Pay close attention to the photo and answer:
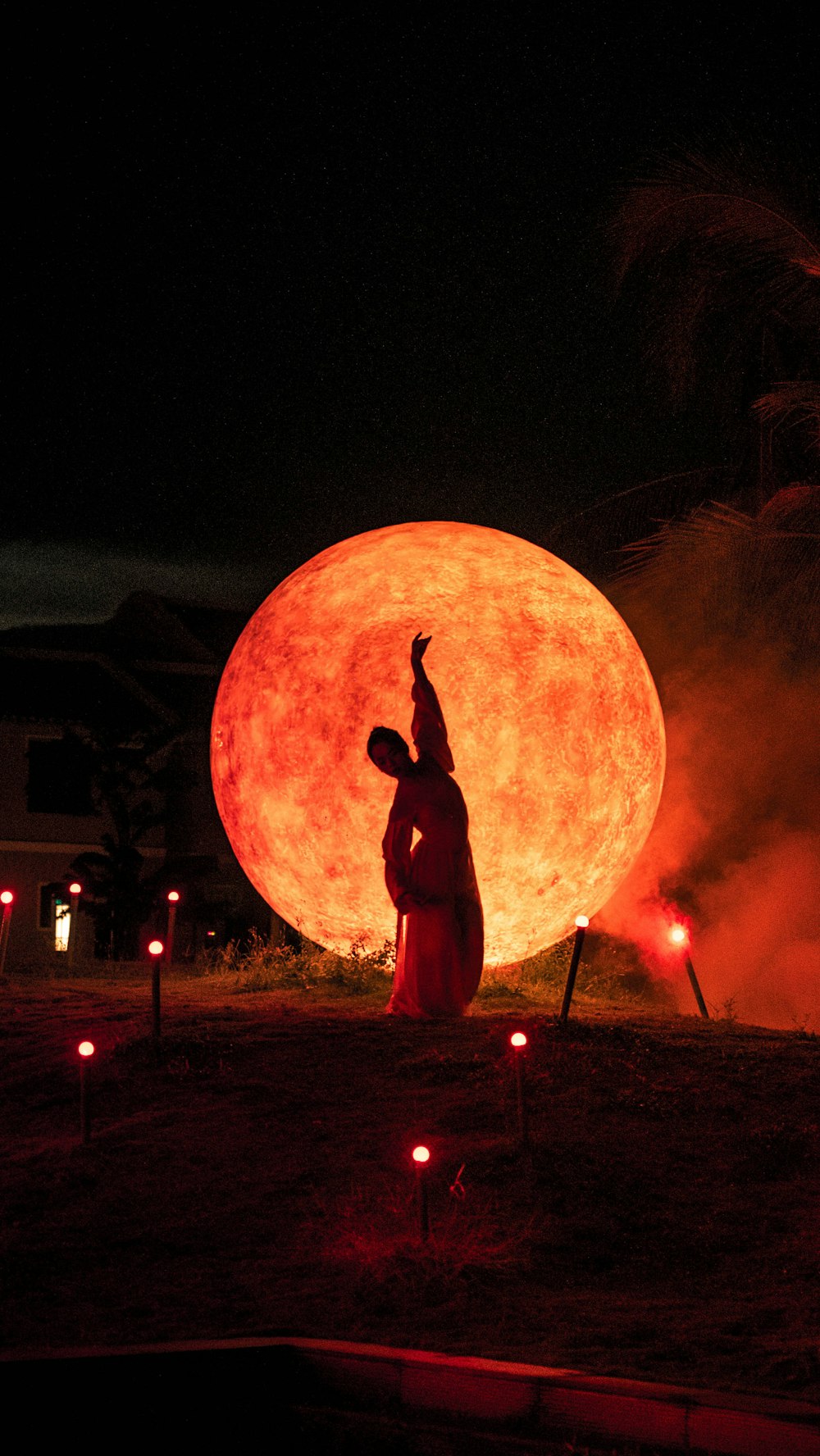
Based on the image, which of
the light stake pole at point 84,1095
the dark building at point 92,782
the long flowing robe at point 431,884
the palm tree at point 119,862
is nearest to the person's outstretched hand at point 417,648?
the long flowing robe at point 431,884

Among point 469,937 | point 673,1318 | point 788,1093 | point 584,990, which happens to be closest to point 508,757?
point 469,937

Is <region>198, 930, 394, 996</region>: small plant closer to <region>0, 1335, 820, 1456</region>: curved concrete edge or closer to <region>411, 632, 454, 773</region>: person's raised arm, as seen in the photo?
<region>411, 632, 454, 773</region>: person's raised arm

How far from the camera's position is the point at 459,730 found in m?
11.6

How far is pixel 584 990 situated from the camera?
1354cm

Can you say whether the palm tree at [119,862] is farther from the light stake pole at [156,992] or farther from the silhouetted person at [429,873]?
the light stake pole at [156,992]

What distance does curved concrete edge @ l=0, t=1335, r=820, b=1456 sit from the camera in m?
4.34

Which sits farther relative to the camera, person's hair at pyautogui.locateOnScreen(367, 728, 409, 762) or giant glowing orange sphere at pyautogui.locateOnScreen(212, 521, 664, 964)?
giant glowing orange sphere at pyautogui.locateOnScreen(212, 521, 664, 964)

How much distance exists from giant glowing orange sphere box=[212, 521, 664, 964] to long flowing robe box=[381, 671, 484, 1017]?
3.53 feet

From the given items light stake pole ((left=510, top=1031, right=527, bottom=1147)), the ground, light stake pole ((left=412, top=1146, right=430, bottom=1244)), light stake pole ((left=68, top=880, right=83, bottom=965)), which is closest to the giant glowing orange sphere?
light stake pole ((left=68, top=880, right=83, bottom=965))

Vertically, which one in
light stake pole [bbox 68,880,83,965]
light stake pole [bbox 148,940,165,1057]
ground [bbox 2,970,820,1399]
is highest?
light stake pole [bbox 68,880,83,965]

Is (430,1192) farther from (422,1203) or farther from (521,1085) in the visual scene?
(521,1085)

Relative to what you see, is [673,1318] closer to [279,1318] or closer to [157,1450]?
[279,1318]

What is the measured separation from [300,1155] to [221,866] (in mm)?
20914

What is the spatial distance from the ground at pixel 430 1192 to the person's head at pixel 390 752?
1736 mm
